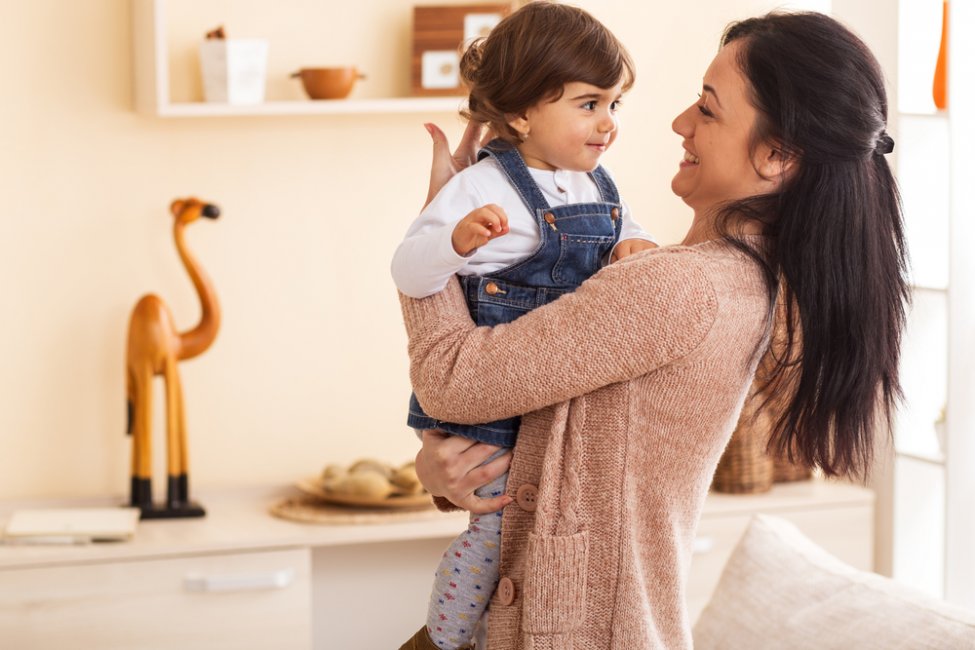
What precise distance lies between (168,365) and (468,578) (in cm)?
134

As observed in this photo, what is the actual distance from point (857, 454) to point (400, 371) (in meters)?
1.64

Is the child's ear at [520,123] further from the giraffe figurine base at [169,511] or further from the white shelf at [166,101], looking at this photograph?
the giraffe figurine base at [169,511]

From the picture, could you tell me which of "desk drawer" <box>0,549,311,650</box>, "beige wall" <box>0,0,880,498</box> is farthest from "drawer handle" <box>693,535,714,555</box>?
"desk drawer" <box>0,549,311,650</box>

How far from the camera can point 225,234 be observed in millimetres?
2812

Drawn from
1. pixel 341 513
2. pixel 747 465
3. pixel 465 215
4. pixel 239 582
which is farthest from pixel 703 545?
pixel 465 215

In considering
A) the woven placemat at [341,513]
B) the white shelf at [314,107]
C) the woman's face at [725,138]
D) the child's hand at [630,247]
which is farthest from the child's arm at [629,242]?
the woven placemat at [341,513]

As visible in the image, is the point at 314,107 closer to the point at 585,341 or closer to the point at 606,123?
the point at 606,123

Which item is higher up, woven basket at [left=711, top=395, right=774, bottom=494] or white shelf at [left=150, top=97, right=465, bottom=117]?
white shelf at [left=150, top=97, right=465, bottom=117]

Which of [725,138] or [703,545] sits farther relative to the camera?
[703,545]

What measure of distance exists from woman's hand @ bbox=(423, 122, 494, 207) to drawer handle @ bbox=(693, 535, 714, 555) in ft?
4.62

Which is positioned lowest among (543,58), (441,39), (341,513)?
(341,513)

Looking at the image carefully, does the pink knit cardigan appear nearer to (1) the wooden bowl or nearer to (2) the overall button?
(2) the overall button

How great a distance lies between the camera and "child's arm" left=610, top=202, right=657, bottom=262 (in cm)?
154

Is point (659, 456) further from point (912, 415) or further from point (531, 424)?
point (912, 415)
